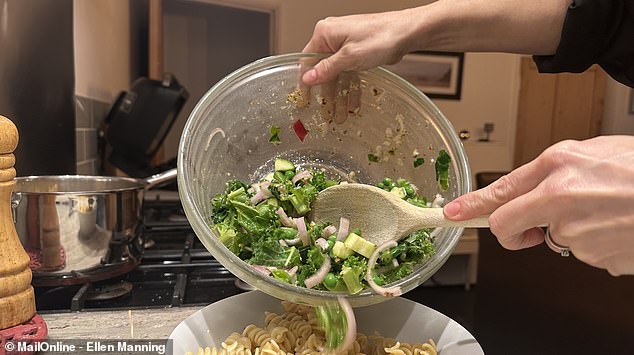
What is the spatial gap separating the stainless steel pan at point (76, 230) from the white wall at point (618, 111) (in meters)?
3.03

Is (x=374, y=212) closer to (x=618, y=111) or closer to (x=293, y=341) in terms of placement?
(x=293, y=341)

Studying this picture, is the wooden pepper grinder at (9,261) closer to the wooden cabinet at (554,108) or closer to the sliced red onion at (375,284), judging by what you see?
the sliced red onion at (375,284)

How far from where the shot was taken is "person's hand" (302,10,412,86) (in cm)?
79

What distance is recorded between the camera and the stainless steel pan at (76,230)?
2.62 ft

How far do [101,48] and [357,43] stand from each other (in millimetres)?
1119

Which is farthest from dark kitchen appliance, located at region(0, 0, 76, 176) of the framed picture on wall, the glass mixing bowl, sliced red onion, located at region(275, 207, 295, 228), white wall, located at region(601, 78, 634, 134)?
white wall, located at region(601, 78, 634, 134)

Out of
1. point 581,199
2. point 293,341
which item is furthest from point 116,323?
point 581,199

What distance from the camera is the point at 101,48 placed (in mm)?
1623

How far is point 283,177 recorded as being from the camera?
0.78m

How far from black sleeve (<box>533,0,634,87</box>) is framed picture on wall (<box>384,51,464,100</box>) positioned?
78.0 inches

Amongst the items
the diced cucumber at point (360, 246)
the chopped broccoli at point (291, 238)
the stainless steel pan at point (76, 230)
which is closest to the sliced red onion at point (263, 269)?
the chopped broccoli at point (291, 238)

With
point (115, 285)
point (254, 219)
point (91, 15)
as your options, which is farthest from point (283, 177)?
point (91, 15)

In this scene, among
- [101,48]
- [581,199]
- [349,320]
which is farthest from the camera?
[101,48]

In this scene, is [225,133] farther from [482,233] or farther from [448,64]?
[482,233]
